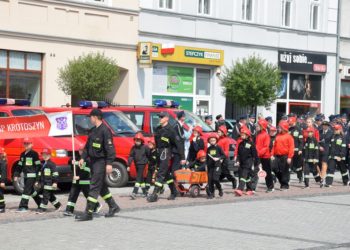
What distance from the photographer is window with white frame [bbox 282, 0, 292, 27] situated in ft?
124

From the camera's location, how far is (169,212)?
50.6 feet

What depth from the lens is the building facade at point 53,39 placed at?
2734 centimetres

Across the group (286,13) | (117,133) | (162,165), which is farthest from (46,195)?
(286,13)

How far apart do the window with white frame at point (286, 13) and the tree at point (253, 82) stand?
492 cm

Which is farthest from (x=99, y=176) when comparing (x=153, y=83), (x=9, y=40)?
(x=153, y=83)

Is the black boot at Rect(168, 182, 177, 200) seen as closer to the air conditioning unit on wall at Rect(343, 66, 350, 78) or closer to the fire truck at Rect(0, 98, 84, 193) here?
the fire truck at Rect(0, 98, 84, 193)

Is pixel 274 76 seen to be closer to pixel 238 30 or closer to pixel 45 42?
pixel 238 30

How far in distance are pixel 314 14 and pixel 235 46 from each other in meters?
6.20

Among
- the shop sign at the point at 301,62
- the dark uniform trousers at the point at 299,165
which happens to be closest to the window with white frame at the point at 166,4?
the shop sign at the point at 301,62

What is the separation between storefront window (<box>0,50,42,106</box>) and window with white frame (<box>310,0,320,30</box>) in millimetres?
15661

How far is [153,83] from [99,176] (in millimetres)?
18302

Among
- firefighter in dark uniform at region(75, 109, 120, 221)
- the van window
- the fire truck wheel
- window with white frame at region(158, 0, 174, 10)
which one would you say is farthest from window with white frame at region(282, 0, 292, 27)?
firefighter in dark uniform at region(75, 109, 120, 221)

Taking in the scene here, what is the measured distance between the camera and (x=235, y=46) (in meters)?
35.2

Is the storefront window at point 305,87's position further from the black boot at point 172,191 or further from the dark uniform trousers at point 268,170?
the black boot at point 172,191
